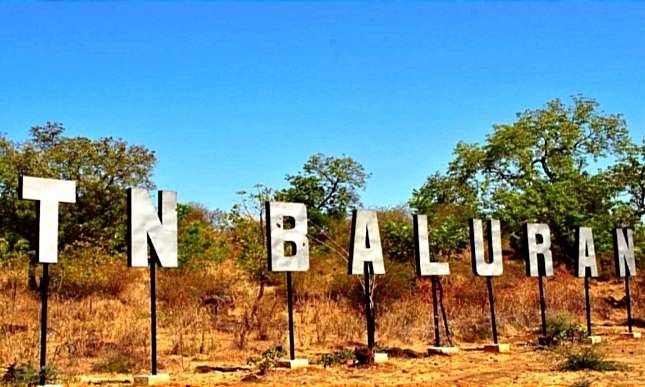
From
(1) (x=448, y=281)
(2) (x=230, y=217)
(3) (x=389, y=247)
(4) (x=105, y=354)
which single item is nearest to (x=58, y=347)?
(4) (x=105, y=354)

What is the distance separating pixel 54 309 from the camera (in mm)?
17938

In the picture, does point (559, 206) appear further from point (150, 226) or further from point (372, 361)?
point (150, 226)

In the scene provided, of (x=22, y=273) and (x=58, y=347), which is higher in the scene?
(x=22, y=273)

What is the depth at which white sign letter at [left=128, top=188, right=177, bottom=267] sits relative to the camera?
11000 mm

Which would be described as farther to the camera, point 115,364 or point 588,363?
point 115,364

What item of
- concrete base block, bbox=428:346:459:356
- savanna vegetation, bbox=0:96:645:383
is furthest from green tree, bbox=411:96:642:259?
concrete base block, bbox=428:346:459:356

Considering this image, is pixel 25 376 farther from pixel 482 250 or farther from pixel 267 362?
pixel 482 250

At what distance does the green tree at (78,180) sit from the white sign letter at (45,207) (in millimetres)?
8768

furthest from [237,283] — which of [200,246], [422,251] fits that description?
[422,251]

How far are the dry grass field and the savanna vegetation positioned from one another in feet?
0.21

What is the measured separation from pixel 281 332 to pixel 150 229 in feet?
21.5

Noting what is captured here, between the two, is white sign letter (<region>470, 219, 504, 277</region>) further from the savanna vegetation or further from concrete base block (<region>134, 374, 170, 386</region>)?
concrete base block (<region>134, 374, 170, 386</region>)

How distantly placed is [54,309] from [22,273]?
2.47m

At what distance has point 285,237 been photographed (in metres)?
12.7
